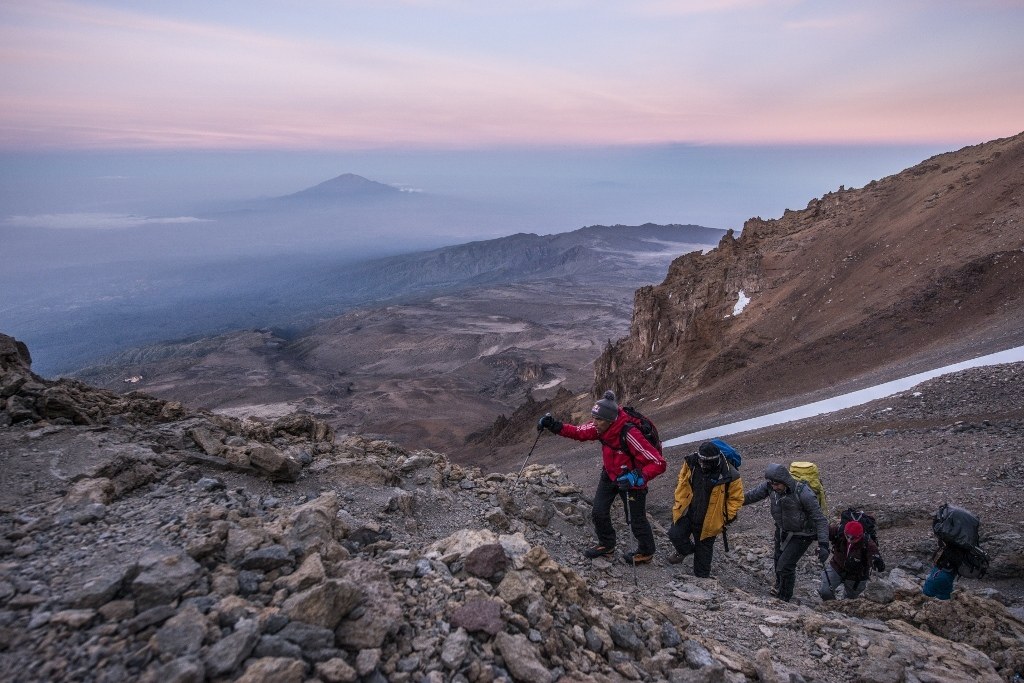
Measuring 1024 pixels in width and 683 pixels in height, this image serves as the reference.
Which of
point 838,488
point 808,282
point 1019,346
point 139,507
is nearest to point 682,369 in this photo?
point 808,282

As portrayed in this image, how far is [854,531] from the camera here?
533 centimetres

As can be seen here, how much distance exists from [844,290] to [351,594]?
67.0ft

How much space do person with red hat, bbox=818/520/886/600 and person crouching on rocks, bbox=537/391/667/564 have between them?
69.4 inches

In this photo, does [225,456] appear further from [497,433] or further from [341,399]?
[341,399]

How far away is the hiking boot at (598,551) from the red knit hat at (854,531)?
222 centimetres

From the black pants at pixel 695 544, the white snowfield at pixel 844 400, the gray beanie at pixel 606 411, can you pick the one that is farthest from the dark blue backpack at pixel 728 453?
the white snowfield at pixel 844 400

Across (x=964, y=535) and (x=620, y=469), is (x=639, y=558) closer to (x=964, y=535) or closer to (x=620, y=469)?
(x=620, y=469)

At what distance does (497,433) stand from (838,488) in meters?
23.9

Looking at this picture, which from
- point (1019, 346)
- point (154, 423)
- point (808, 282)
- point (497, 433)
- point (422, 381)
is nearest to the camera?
point (154, 423)

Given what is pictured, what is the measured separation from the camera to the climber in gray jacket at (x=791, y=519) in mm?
5340

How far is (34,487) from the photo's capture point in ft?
13.3

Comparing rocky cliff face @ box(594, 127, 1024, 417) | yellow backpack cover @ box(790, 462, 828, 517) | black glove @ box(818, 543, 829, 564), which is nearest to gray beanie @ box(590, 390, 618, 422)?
yellow backpack cover @ box(790, 462, 828, 517)

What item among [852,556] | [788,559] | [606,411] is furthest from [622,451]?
[852,556]

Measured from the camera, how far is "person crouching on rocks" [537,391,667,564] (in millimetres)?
5246
